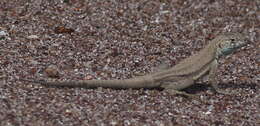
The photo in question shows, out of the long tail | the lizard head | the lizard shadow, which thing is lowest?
the lizard shadow

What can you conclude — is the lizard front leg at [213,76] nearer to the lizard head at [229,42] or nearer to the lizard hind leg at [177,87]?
the lizard head at [229,42]

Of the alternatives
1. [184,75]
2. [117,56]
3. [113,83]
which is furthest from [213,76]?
[117,56]

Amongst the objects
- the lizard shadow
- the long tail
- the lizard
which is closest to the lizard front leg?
the lizard

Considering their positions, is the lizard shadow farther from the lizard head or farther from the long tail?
the long tail

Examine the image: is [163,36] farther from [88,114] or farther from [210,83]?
[88,114]

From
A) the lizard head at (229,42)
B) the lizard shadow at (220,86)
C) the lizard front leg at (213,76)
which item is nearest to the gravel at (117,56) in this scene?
the lizard shadow at (220,86)

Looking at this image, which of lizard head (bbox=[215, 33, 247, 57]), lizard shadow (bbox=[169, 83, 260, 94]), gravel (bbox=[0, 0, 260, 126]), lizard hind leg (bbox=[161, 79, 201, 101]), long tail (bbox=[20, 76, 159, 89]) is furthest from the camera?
lizard shadow (bbox=[169, 83, 260, 94])

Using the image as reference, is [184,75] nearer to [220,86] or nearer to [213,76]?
[213,76]
